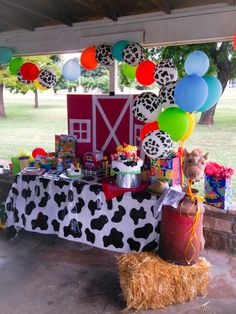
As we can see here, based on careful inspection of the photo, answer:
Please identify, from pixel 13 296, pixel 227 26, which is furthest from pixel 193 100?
pixel 13 296

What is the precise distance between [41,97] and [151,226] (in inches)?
247

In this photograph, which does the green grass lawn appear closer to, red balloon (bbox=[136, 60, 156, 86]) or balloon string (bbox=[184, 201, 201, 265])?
red balloon (bbox=[136, 60, 156, 86])

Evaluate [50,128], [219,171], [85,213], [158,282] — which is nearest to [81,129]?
[85,213]

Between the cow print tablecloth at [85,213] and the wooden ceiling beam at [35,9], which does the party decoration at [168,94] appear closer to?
the cow print tablecloth at [85,213]

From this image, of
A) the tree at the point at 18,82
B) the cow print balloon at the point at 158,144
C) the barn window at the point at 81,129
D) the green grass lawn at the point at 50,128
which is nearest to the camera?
the cow print balloon at the point at 158,144

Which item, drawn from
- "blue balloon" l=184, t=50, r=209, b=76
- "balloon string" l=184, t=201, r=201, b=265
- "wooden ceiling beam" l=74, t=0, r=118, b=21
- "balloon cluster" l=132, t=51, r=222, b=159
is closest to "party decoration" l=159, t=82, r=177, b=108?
"balloon cluster" l=132, t=51, r=222, b=159

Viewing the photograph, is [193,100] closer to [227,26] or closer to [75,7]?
[227,26]

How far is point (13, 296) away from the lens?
2.34 metres

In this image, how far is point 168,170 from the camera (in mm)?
2697

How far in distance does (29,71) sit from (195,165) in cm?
226

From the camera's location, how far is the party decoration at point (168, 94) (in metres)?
2.47

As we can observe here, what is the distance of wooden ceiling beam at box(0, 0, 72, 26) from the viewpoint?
287 centimetres

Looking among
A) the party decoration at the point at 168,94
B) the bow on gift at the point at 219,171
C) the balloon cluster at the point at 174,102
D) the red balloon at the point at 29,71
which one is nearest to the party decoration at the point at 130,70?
the balloon cluster at the point at 174,102

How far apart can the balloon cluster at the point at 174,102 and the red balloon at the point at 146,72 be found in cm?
9
